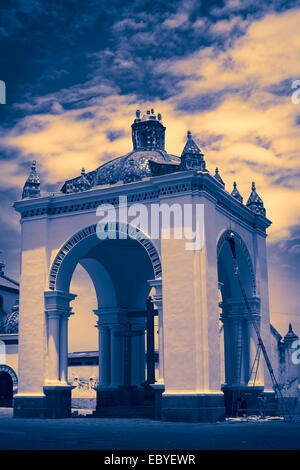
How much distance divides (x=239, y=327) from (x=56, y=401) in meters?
6.42

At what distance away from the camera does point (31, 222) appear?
19531 millimetres

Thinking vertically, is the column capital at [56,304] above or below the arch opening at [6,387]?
above

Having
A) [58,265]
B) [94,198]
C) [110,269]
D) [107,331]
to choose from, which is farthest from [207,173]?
[107,331]

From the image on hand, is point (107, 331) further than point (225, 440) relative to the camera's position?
Yes

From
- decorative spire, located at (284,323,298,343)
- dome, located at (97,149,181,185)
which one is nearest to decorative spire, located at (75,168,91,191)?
dome, located at (97,149,181,185)

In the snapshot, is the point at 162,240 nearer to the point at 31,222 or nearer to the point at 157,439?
the point at 31,222

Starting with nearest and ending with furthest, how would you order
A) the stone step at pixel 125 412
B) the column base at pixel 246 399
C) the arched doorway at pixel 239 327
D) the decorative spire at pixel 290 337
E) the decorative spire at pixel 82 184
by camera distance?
the stone step at pixel 125 412
the decorative spire at pixel 82 184
the column base at pixel 246 399
the arched doorway at pixel 239 327
the decorative spire at pixel 290 337

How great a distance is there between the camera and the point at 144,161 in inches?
797

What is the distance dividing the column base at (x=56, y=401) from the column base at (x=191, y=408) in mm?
3518

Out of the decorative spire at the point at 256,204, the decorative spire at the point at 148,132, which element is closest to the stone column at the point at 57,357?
the decorative spire at the point at 148,132

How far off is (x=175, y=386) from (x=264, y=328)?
5.86 m

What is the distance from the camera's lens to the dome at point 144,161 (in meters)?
17.8

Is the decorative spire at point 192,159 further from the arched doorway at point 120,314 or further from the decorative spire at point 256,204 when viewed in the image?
the decorative spire at point 256,204
